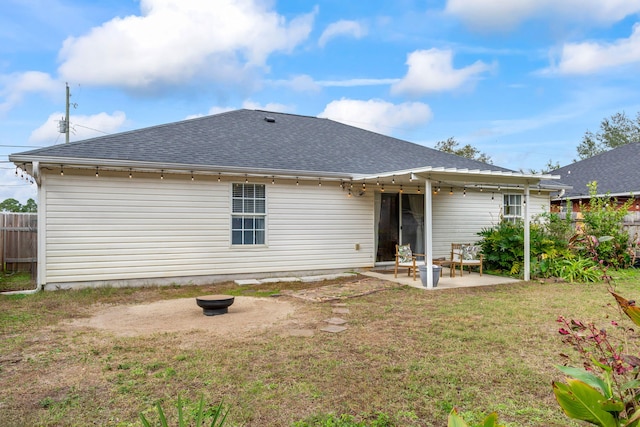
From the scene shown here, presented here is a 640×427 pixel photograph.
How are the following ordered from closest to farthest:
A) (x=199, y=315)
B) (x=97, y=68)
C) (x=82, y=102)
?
(x=199, y=315) → (x=97, y=68) → (x=82, y=102)

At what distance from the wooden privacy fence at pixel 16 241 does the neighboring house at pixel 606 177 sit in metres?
16.4

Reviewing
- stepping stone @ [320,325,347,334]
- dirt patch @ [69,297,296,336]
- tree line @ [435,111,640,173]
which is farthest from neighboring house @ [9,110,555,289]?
tree line @ [435,111,640,173]

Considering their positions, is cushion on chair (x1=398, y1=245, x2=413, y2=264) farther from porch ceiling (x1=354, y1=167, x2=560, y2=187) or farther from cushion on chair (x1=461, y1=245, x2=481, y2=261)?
porch ceiling (x1=354, y1=167, x2=560, y2=187)

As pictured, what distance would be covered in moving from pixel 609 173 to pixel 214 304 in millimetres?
18402

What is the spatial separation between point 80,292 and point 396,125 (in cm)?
2546

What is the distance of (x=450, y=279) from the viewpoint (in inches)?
366

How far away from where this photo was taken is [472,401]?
10.4 feet

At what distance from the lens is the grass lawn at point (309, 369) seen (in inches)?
120

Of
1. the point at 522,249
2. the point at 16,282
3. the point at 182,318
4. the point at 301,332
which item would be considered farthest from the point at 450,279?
the point at 16,282

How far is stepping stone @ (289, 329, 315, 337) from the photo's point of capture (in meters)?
5.02

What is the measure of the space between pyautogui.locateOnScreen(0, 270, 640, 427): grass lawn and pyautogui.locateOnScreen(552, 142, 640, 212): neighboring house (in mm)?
11272

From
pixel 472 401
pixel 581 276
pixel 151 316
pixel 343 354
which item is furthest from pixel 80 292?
pixel 581 276

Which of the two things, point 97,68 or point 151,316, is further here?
point 97,68

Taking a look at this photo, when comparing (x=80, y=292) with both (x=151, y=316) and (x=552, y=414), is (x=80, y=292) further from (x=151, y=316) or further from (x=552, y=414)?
(x=552, y=414)
